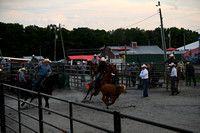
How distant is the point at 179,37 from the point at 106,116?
114560 millimetres

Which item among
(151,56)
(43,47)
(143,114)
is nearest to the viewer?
(143,114)

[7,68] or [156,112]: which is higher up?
[7,68]

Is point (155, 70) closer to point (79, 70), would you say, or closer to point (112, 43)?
point (79, 70)

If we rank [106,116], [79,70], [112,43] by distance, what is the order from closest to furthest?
1. [106,116]
2. [79,70]
3. [112,43]

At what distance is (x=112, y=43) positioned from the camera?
10200cm

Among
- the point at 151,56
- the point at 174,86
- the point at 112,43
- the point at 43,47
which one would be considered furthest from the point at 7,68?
the point at 112,43

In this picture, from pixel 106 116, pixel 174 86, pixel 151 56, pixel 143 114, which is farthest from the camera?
pixel 151 56

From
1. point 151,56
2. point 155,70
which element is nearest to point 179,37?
point 151,56

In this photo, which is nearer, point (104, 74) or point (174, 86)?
point (104, 74)

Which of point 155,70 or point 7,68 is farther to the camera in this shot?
point 7,68

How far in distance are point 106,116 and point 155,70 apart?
11498mm

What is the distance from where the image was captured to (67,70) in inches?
876

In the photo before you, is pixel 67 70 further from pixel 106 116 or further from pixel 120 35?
pixel 120 35

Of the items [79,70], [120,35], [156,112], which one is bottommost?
[156,112]
